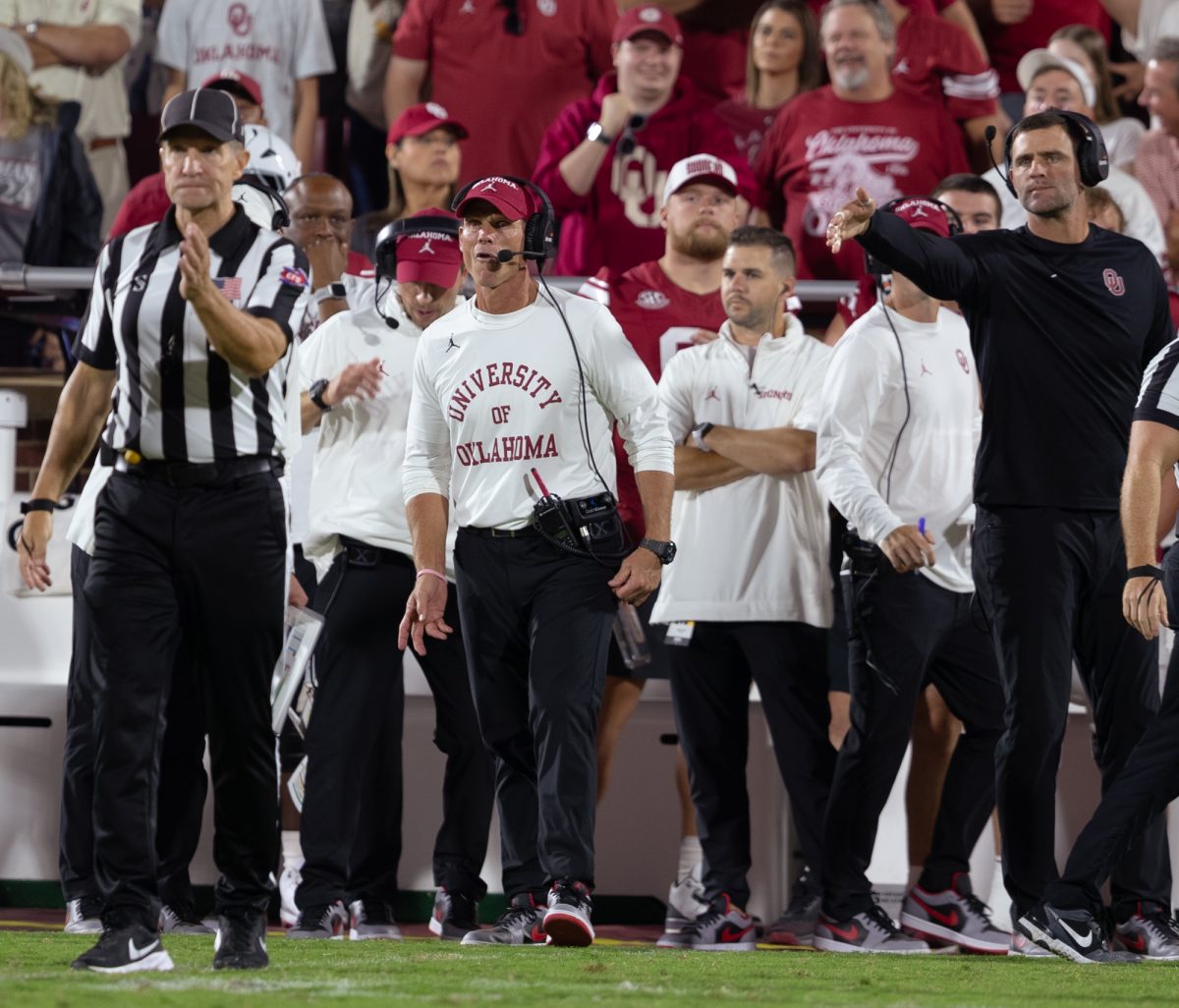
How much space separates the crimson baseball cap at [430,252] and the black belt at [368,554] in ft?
2.71

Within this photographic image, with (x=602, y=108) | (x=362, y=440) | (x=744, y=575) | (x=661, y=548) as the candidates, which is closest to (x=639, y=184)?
(x=602, y=108)

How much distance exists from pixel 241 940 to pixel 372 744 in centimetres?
154

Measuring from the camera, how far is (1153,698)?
4.86 meters

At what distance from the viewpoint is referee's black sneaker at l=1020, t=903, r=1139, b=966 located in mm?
4484

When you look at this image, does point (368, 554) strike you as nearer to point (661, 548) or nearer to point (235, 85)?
point (661, 548)

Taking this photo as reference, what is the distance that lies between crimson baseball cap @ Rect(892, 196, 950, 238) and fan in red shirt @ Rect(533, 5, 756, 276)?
164 centimetres

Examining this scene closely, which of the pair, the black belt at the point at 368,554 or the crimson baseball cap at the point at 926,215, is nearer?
the black belt at the point at 368,554

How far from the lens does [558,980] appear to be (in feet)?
12.9

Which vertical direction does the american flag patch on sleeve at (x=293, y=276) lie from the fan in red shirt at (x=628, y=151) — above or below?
below

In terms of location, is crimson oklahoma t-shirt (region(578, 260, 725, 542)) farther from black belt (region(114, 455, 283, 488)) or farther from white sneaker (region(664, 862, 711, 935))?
black belt (region(114, 455, 283, 488))

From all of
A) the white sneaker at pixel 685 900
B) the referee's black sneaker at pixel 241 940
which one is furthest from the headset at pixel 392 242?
the referee's black sneaker at pixel 241 940

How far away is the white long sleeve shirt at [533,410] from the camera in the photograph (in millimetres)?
4910

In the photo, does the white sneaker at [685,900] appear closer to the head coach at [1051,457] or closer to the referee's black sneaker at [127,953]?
the head coach at [1051,457]

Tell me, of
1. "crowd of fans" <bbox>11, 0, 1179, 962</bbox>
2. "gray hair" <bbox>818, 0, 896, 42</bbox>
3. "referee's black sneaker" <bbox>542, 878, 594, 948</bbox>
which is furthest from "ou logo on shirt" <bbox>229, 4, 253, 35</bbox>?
"referee's black sneaker" <bbox>542, 878, 594, 948</bbox>
